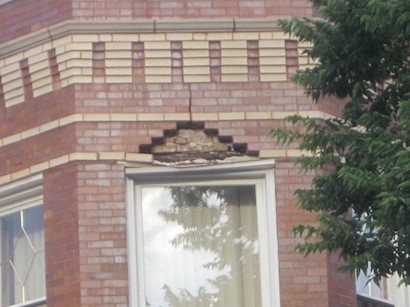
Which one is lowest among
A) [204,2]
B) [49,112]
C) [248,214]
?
[248,214]

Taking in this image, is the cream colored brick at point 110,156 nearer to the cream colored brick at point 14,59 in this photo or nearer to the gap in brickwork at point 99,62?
the gap in brickwork at point 99,62

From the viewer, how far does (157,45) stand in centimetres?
1572

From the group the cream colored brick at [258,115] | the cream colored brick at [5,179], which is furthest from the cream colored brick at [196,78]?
the cream colored brick at [5,179]

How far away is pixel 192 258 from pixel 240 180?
2.91ft

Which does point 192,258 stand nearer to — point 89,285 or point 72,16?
point 89,285

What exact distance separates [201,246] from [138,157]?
1.07m

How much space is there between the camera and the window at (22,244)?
16.0m

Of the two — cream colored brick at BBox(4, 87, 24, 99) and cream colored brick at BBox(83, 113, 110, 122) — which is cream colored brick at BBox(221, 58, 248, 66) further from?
cream colored brick at BBox(4, 87, 24, 99)

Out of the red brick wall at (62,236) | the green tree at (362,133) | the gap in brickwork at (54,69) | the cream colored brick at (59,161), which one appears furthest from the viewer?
the gap in brickwork at (54,69)

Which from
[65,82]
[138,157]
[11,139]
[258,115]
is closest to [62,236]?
[138,157]

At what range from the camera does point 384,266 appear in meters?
12.1

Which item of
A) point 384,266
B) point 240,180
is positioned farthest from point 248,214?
point 384,266

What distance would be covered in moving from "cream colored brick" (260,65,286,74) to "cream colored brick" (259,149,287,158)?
79cm

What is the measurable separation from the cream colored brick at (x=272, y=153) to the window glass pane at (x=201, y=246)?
0.38 meters
